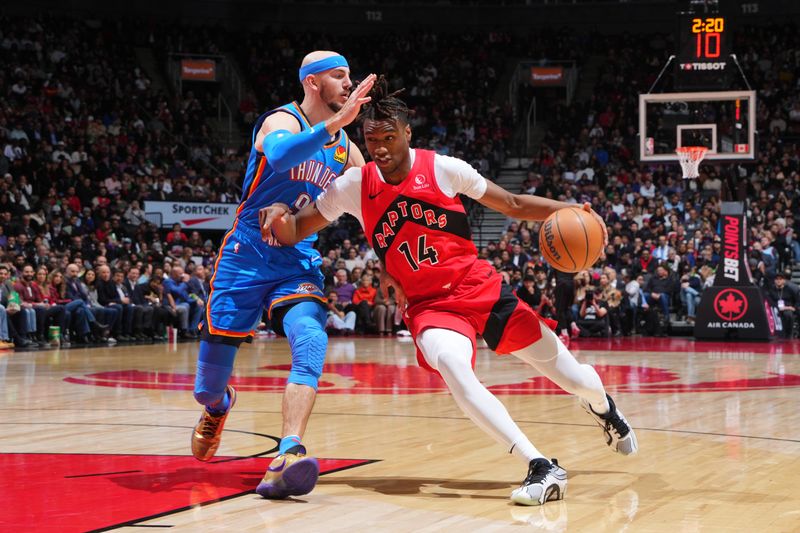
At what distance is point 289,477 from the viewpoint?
4145 millimetres

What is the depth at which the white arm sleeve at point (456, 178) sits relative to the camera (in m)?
4.59

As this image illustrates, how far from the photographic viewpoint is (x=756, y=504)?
4.06 metres

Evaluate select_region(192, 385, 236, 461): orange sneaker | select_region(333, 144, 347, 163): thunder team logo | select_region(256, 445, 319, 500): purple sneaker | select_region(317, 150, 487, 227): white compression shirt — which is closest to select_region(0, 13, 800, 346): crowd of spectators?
select_region(192, 385, 236, 461): orange sneaker

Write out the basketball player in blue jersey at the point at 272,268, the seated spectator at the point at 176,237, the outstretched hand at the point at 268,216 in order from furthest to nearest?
the seated spectator at the point at 176,237
the basketball player in blue jersey at the point at 272,268
the outstretched hand at the point at 268,216

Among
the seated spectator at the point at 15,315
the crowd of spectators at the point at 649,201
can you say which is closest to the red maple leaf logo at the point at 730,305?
the crowd of spectators at the point at 649,201

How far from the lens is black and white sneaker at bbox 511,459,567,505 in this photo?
408cm

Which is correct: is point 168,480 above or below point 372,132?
below

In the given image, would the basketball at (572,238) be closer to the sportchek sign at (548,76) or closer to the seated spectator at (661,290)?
the seated spectator at (661,290)

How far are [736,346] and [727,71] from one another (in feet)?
13.3

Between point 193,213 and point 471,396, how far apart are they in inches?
687

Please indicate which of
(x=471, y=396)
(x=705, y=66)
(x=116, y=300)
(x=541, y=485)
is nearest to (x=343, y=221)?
(x=116, y=300)

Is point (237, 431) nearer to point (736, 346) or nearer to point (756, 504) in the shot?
point (756, 504)

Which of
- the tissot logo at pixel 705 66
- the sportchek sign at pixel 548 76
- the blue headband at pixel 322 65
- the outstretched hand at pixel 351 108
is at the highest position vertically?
the sportchek sign at pixel 548 76

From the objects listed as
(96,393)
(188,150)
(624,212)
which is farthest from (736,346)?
(188,150)
